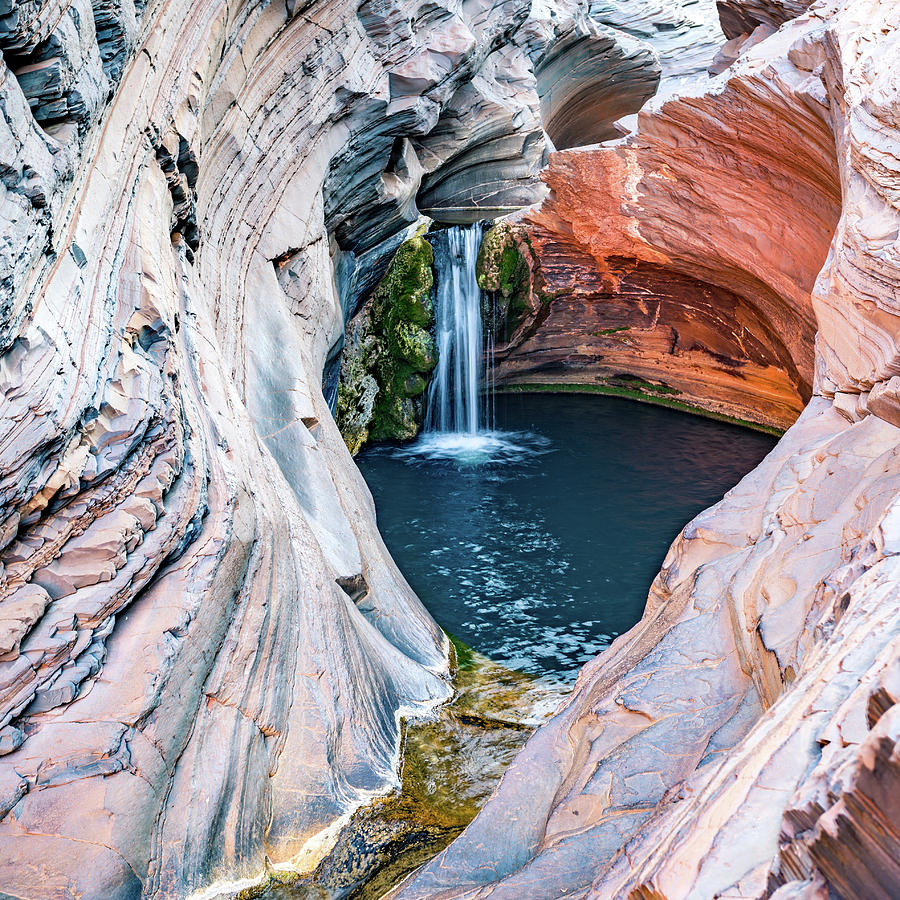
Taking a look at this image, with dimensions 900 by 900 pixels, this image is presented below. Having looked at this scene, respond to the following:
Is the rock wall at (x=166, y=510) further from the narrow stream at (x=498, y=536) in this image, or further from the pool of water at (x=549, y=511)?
the pool of water at (x=549, y=511)

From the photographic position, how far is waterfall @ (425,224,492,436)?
14586 millimetres

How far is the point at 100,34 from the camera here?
16.7ft

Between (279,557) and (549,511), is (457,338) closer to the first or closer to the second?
(549,511)

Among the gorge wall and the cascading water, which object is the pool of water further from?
the gorge wall

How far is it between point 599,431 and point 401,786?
918cm

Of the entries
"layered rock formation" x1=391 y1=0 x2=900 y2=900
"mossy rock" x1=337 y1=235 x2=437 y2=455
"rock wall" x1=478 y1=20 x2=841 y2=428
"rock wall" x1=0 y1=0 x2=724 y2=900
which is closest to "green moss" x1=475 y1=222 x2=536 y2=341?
"rock wall" x1=478 y1=20 x2=841 y2=428

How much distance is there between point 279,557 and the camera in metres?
6.02

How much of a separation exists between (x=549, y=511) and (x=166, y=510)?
21.9ft

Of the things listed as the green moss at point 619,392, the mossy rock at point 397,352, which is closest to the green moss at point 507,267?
the mossy rock at point 397,352

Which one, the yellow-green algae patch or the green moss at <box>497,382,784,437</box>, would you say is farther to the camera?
the green moss at <box>497,382,784,437</box>

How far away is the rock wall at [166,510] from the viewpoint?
14.0ft

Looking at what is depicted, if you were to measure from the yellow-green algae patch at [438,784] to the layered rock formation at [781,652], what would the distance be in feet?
3.17

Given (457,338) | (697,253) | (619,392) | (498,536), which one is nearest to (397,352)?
(457,338)

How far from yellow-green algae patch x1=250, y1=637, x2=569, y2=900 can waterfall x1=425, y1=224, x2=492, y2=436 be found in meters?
7.32
